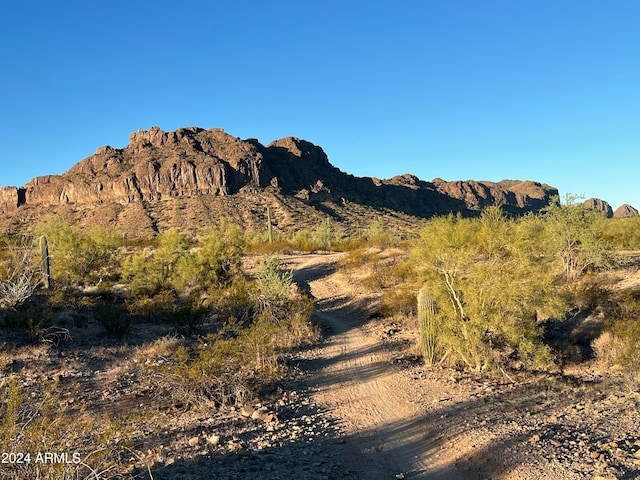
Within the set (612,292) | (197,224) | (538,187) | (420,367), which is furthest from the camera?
(538,187)

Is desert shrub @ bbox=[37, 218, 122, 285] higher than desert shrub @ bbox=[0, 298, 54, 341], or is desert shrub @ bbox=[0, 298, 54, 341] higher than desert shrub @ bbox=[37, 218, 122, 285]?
desert shrub @ bbox=[37, 218, 122, 285]

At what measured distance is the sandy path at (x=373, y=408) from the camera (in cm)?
577

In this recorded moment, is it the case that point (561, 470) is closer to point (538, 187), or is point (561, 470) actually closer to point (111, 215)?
point (111, 215)

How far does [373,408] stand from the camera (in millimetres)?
7645

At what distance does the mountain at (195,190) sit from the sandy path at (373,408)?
1999 inches

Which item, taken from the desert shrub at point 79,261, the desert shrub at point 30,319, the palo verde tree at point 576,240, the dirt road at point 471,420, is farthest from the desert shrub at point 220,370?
the palo verde tree at point 576,240

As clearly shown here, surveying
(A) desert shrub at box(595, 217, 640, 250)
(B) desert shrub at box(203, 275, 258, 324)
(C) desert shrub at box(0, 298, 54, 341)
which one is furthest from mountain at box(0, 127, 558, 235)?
(C) desert shrub at box(0, 298, 54, 341)

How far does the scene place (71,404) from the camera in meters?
7.27

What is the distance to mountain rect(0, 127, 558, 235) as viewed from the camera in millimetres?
70875

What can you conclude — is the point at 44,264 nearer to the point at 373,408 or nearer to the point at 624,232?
the point at 373,408

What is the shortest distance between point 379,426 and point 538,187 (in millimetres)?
192272

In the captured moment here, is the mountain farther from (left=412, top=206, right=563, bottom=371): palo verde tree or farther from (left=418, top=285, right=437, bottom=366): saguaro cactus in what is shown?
(left=412, top=206, right=563, bottom=371): palo verde tree

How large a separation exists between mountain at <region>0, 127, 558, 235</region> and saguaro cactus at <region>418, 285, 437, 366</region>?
51.7 meters

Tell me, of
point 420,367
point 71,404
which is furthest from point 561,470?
point 71,404
